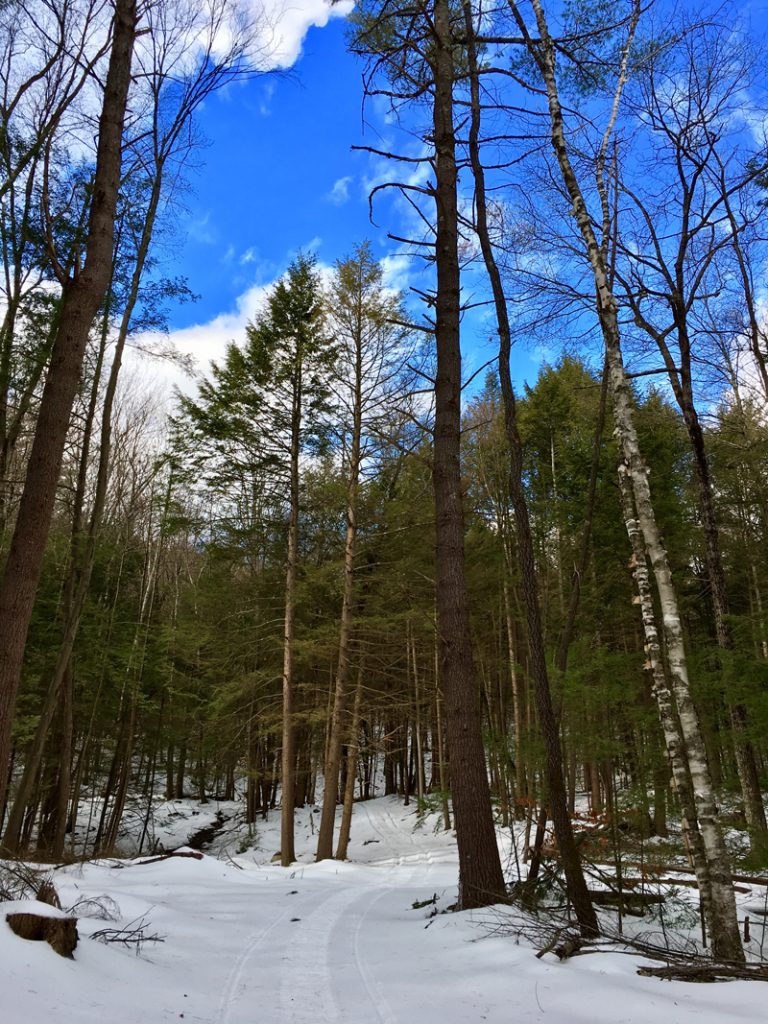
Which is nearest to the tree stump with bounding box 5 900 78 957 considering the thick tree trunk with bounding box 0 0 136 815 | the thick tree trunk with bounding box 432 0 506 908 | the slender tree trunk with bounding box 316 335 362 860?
the thick tree trunk with bounding box 0 0 136 815

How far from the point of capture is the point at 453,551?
6.68 meters

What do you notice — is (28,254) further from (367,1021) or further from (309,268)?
(367,1021)

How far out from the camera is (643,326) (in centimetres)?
938

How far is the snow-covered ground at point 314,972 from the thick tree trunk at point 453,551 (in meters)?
0.59

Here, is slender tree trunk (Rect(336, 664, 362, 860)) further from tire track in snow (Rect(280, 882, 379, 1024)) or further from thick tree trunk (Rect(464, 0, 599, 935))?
thick tree trunk (Rect(464, 0, 599, 935))

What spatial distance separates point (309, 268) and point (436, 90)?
27.4 feet

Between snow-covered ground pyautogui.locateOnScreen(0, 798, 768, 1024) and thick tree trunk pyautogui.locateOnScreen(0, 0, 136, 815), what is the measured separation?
6.40 ft

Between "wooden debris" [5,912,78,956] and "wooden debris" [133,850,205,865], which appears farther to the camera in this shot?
"wooden debris" [133,850,205,865]

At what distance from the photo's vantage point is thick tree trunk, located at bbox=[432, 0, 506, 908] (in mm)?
5898


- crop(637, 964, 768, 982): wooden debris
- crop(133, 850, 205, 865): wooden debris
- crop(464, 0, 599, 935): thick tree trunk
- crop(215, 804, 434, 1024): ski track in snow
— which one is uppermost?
crop(464, 0, 599, 935): thick tree trunk

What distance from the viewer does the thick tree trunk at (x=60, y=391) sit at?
4.74 meters

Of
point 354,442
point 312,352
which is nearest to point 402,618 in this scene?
point 354,442

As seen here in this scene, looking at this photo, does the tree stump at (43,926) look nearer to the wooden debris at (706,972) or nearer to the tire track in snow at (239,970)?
the tire track in snow at (239,970)

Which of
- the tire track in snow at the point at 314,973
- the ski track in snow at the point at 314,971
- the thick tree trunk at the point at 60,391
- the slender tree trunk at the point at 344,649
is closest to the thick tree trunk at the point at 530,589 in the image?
the ski track in snow at the point at 314,971
